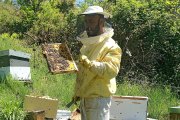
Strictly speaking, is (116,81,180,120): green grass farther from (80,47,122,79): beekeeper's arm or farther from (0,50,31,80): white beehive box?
A: (80,47,122,79): beekeeper's arm

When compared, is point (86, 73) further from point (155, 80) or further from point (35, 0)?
point (35, 0)

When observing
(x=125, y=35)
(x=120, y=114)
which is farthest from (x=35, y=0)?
(x=120, y=114)

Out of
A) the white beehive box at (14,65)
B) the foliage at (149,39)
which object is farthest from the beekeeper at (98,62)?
the foliage at (149,39)

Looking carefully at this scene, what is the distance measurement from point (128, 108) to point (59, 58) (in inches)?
55.6

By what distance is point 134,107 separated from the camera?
5031mm

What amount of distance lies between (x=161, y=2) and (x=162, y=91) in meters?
3.00

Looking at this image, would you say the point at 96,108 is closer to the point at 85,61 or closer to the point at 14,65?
the point at 85,61

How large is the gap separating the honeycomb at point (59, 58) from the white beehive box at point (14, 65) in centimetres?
316

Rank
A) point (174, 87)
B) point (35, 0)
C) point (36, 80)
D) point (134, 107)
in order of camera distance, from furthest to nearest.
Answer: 1. point (35, 0)
2. point (174, 87)
3. point (36, 80)
4. point (134, 107)

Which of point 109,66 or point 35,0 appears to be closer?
point 109,66

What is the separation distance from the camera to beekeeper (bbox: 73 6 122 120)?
3.72m

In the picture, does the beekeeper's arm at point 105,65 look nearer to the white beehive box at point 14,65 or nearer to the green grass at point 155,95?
the green grass at point 155,95

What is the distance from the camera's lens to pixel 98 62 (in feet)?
12.0

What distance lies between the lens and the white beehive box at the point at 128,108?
16.4 ft
